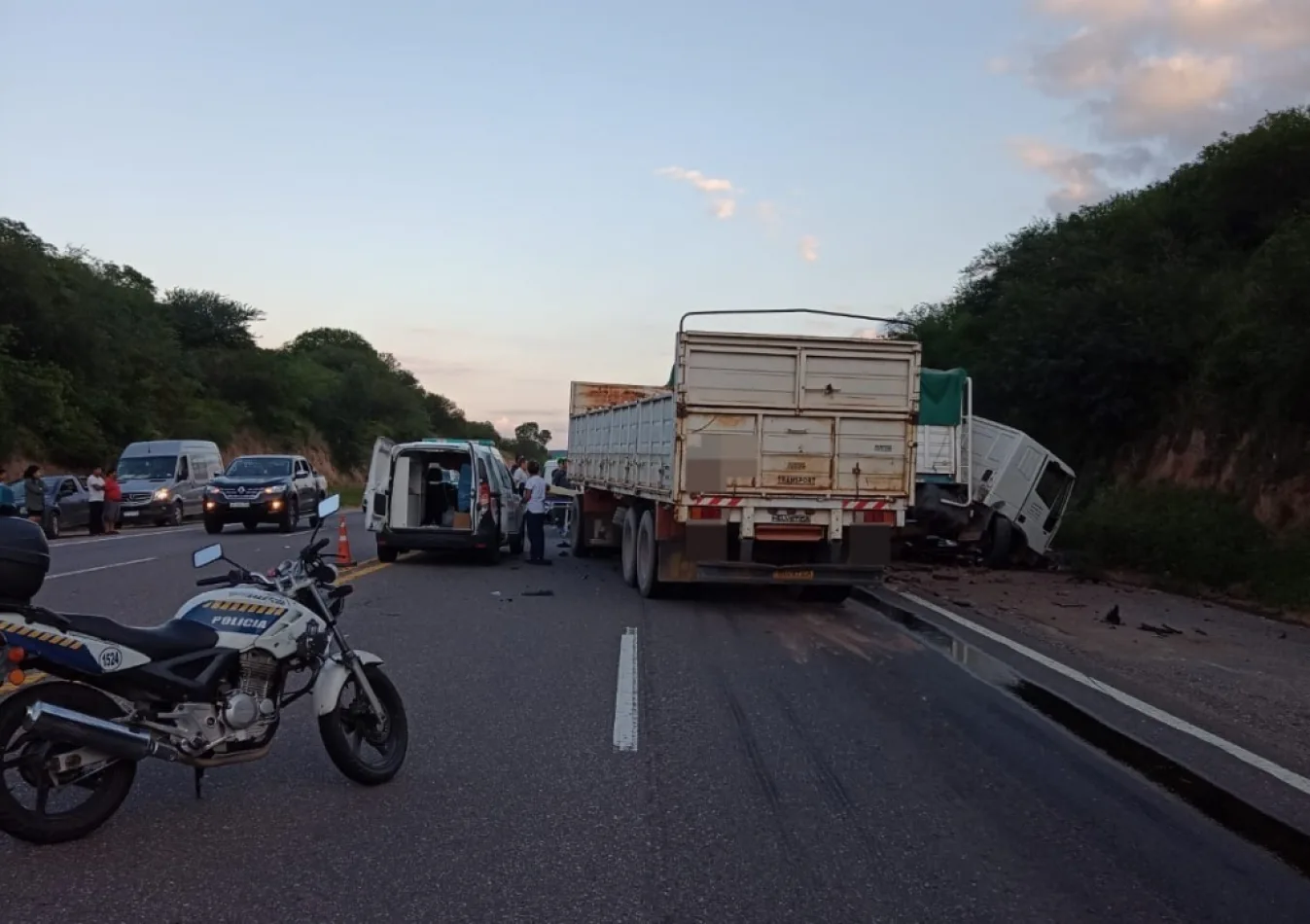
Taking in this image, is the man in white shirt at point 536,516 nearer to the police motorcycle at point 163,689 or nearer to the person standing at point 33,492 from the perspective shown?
the person standing at point 33,492

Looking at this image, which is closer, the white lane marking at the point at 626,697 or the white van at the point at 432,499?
the white lane marking at the point at 626,697

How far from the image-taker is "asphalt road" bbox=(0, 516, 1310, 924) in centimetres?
484

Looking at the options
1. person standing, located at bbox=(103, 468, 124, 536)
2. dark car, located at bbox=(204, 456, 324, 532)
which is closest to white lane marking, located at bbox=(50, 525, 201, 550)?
person standing, located at bbox=(103, 468, 124, 536)

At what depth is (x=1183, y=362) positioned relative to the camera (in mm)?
25641

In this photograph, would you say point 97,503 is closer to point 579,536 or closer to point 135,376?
point 579,536

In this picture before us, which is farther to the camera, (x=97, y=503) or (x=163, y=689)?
(x=97, y=503)

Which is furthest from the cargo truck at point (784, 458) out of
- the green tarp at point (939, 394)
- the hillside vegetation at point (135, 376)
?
the hillside vegetation at point (135, 376)

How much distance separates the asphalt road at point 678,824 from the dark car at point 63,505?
19.7m

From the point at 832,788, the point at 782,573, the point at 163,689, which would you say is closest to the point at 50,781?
the point at 163,689

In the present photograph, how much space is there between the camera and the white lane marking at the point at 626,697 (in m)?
7.46

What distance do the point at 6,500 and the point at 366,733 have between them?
5.84 metres

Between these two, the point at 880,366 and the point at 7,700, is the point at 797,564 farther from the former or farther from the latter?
the point at 7,700

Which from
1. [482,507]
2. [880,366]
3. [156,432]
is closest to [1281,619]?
[880,366]

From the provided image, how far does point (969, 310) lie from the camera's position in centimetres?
3691
